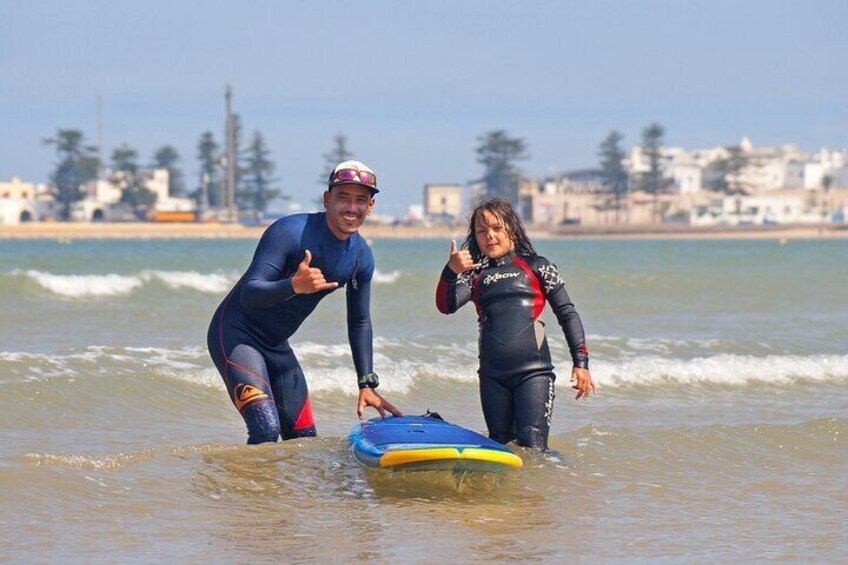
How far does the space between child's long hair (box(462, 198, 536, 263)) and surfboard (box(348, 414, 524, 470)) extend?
959mm

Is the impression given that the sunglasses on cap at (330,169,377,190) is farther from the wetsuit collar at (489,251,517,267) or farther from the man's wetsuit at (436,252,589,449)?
the wetsuit collar at (489,251,517,267)

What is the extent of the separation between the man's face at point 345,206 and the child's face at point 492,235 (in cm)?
67

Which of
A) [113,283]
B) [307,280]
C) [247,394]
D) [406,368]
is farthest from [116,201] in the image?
[307,280]

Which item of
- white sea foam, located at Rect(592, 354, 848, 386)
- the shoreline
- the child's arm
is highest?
the child's arm

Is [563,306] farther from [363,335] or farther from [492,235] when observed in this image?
[363,335]

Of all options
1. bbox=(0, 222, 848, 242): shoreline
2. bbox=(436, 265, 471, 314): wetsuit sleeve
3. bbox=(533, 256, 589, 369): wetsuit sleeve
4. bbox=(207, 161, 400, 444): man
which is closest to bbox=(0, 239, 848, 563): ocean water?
bbox=(207, 161, 400, 444): man

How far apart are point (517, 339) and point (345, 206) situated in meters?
1.14

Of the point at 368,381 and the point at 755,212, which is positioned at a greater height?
the point at 368,381

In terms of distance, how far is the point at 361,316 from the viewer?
7.56 metres

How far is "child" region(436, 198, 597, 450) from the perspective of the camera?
24.3 feet

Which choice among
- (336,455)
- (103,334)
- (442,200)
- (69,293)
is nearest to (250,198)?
(442,200)

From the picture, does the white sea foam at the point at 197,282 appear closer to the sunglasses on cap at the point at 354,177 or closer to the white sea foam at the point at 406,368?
the white sea foam at the point at 406,368

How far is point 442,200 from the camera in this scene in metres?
185

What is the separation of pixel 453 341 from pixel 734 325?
631 cm
